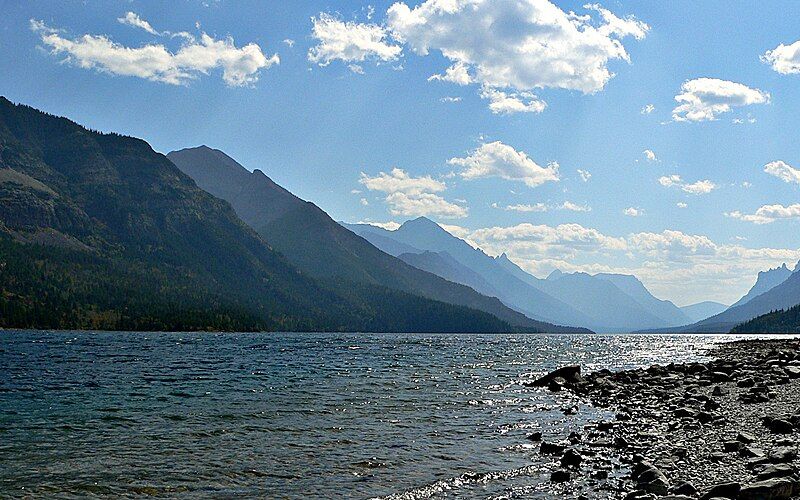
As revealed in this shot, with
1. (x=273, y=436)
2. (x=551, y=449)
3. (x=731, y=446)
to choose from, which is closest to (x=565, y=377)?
(x=551, y=449)

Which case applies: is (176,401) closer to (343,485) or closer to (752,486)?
(343,485)

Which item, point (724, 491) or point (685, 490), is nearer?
point (724, 491)

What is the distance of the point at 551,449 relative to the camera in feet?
82.0

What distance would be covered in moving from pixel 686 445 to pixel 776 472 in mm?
7927

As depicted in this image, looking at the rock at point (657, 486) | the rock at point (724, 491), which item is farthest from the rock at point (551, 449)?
the rock at point (724, 491)

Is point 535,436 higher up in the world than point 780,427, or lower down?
lower down

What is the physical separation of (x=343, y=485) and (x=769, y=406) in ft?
89.3

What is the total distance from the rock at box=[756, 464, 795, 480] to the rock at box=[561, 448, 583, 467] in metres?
6.35

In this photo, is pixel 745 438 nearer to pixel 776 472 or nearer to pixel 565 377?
pixel 776 472

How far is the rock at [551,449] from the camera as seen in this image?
2468 cm

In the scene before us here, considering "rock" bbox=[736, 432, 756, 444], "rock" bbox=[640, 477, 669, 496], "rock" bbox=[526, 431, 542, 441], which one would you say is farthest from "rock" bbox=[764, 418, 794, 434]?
"rock" bbox=[640, 477, 669, 496]

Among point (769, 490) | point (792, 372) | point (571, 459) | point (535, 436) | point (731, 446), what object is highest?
point (769, 490)

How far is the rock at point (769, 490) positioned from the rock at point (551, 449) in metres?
9.85

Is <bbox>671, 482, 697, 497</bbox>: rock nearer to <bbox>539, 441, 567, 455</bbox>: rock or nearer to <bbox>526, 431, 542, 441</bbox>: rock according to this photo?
<bbox>539, 441, 567, 455</bbox>: rock
